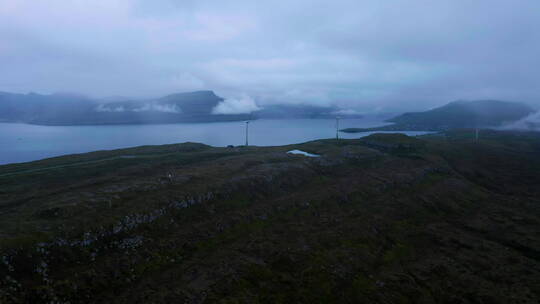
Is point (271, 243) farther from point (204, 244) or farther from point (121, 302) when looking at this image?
point (121, 302)

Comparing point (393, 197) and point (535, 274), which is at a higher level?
point (393, 197)

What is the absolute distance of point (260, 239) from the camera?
33719 mm

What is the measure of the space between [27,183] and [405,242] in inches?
2374

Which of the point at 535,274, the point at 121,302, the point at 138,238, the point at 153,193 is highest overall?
the point at 153,193

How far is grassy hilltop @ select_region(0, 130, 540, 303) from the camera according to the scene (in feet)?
79.6

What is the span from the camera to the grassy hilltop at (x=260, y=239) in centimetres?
2427

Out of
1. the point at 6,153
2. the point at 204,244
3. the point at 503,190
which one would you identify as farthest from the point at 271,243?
the point at 6,153

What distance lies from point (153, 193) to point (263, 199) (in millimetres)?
16488

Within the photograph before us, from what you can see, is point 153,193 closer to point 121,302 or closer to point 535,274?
point 121,302

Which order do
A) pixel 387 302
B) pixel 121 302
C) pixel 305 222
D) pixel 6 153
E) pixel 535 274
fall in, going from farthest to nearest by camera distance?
pixel 6 153 → pixel 305 222 → pixel 535 274 → pixel 387 302 → pixel 121 302

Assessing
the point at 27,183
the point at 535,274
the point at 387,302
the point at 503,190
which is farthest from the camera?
the point at 503,190

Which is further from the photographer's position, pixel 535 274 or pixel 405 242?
pixel 405 242

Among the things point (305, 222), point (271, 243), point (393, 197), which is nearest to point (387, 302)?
point (271, 243)

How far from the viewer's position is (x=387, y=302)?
24844mm
